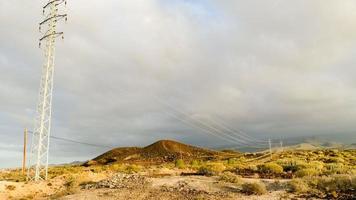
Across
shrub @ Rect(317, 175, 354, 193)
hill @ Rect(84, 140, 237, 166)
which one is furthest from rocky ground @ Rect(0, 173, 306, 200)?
hill @ Rect(84, 140, 237, 166)

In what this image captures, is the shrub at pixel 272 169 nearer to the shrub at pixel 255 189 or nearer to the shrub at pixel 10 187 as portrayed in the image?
the shrub at pixel 255 189

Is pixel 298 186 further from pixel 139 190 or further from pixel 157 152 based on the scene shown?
pixel 157 152

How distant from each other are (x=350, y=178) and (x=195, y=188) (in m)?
11.3

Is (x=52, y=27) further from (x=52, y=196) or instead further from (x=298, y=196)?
(x=298, y=196)

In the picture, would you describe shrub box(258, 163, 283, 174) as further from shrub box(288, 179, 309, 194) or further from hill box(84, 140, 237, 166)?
hill box(84, 140, 237, 166)

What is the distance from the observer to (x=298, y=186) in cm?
2877

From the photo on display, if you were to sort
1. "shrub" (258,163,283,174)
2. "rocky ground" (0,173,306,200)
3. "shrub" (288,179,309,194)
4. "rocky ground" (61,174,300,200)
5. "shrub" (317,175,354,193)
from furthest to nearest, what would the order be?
1. "shrub" (258,163,283,174)
2. "shrub" (317,175,354,193)
3. "rocky ground" (0,173,306,200)
4. "shrub" (288,179,309,194)
5. "rocky ground" (61,174,300,200)

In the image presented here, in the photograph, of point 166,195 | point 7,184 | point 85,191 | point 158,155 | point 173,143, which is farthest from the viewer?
point 173,143

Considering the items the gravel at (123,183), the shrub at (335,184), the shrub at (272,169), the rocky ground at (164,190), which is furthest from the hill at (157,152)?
the shrub at (335,184)

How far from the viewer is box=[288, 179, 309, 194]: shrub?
2842cm

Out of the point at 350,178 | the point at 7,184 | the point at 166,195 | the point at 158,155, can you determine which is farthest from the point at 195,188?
the point at 158,155

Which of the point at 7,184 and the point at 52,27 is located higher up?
the point at 52,27

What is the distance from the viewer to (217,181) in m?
33.5

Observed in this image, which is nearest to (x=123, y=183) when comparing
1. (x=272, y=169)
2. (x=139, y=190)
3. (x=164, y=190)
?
(x=139, y=190)
